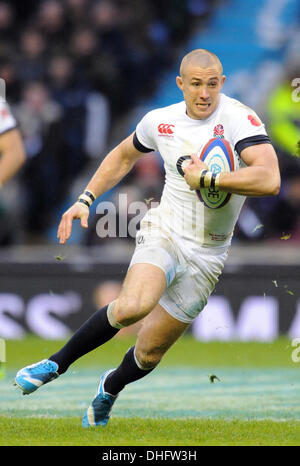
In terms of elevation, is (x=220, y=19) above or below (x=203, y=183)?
above

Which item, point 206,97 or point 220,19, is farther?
point 220,19

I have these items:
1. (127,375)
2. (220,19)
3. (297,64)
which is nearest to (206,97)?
(127,375)

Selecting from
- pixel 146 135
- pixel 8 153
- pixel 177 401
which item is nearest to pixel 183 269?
pixel 146 135

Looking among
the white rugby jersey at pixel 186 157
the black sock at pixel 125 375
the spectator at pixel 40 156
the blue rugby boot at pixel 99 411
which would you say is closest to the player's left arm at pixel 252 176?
the white rugby jersey at pixel 186 157

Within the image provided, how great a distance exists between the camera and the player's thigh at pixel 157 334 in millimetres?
6355

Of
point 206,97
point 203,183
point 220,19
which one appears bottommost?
point 203,183

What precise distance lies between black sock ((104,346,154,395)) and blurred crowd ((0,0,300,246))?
20.4 ft

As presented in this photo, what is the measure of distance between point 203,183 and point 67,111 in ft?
26.4

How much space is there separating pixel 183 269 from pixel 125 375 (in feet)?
2.79

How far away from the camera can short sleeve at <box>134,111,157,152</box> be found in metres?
6.57
